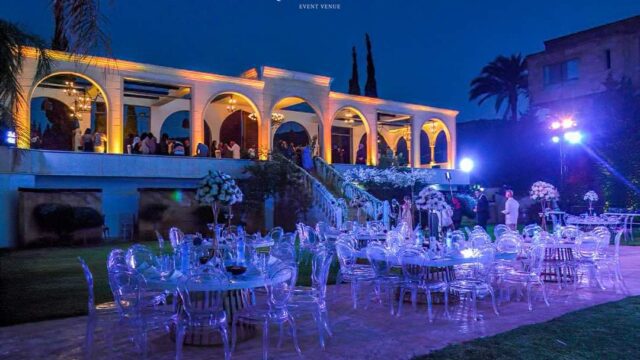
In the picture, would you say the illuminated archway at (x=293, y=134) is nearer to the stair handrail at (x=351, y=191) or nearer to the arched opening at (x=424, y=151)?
the stair handrail at (x=351, y=191)

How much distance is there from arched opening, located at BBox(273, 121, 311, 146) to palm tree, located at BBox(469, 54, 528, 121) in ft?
66.4

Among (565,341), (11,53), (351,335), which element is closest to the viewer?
(565,341)

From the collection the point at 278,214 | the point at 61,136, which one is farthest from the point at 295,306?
the point at 61,136

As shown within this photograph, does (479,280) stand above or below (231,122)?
below

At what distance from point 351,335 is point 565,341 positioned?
2334 mm

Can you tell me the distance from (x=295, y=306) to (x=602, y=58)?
94.9 ft

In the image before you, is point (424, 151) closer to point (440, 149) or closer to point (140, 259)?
point (440, 149)

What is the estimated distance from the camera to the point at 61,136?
20438 mm

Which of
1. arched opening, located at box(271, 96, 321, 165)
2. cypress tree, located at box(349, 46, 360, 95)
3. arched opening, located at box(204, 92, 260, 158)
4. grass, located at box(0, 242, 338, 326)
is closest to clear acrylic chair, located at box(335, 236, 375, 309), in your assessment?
grass, located at box(0, 242, 338, 326)

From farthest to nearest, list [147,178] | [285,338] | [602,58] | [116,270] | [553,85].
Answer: [553,85], [602,58], [147,178], [285,338], [116,270]

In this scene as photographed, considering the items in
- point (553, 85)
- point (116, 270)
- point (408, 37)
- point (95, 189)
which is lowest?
point (116, 270)

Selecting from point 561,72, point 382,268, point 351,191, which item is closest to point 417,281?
point 382,268

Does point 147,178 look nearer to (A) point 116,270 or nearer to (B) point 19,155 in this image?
(B) point 19,155

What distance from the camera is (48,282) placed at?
9.48 meters
